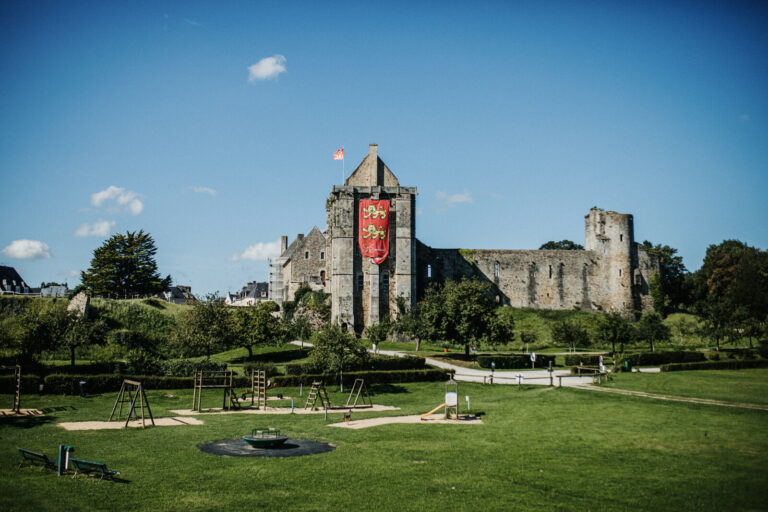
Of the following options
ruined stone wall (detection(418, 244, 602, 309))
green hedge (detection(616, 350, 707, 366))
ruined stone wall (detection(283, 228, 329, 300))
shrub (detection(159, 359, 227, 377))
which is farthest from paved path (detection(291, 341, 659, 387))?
ruined stone wall (detection(283, 228, 329, 300))

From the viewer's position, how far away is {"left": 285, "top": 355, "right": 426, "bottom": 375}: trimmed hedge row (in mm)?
33909

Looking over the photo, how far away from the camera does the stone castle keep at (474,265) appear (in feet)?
186

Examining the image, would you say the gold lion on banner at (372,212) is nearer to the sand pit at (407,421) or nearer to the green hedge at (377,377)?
the green hedge at (377,377)

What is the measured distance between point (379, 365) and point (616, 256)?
39527mm

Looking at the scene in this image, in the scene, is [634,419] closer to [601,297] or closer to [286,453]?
[286,453]

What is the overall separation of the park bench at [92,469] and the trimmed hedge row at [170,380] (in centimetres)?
1654

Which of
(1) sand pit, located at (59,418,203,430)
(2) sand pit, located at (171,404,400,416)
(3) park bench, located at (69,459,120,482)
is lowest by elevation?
(2) sand pit, located at (171,404,400,416)

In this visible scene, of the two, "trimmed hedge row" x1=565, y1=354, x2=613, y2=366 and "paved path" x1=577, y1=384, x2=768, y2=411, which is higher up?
"trimmed hedge row" x1=565, y1=354, x2=613, y2=366

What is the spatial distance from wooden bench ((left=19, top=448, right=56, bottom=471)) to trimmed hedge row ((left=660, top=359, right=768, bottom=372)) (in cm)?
3185

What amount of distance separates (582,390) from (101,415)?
796 inches

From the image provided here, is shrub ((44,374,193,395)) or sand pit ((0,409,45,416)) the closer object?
sand pit ((0,409,45,416))

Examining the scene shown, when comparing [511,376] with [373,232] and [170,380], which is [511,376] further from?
[373,232]

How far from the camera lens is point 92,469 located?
42.8 feet

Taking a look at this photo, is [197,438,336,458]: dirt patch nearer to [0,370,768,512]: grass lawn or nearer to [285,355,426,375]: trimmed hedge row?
[0,370,768,512]: grass lawn
